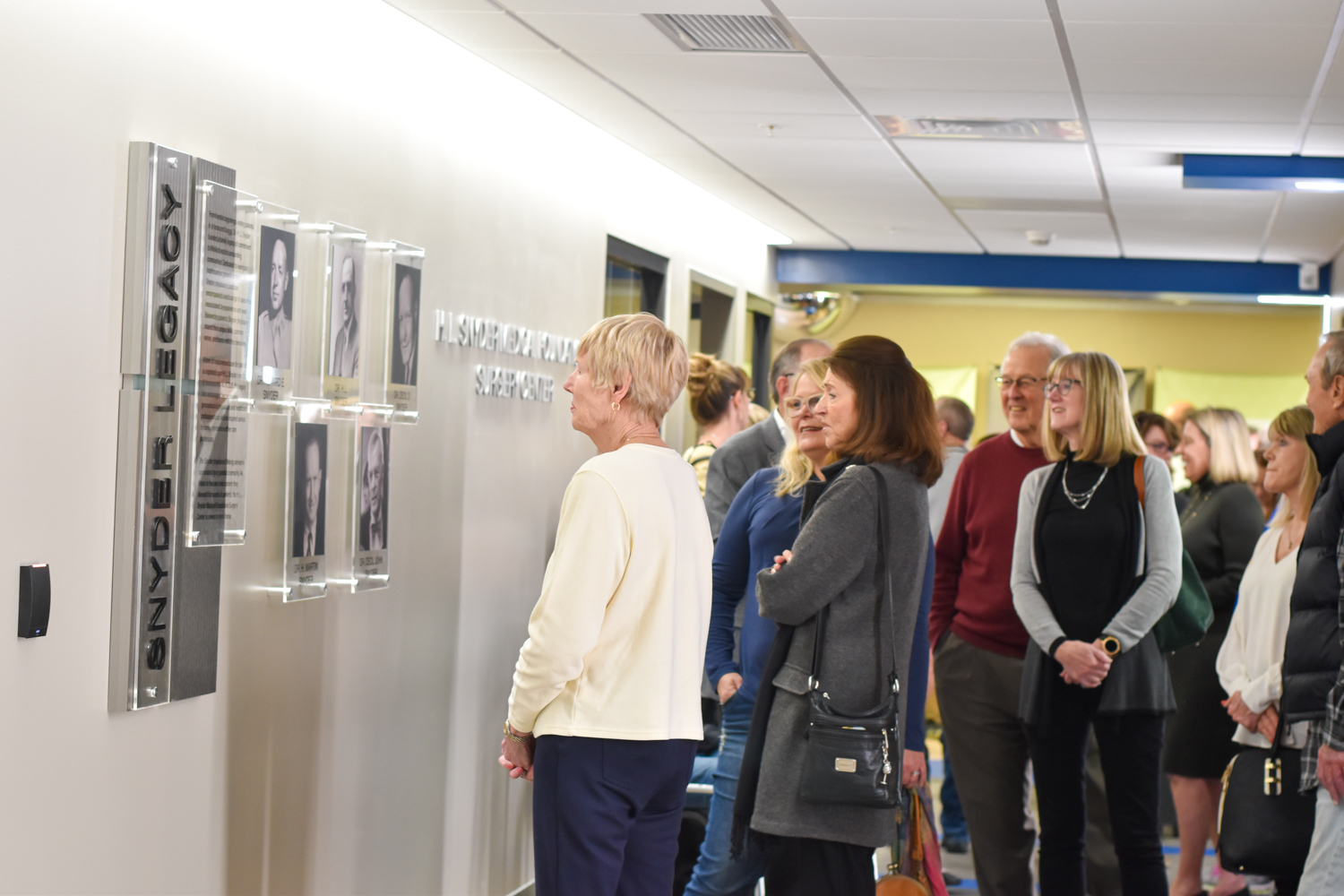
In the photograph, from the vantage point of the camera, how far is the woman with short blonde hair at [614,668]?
2.51 metres

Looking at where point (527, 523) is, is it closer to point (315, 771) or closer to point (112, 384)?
point (315, 771)

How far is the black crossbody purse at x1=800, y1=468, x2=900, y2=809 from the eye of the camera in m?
2.86

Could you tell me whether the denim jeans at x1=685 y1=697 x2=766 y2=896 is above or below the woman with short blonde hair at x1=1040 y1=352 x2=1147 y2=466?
below

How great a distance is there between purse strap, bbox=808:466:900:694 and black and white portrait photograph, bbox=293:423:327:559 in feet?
4.50

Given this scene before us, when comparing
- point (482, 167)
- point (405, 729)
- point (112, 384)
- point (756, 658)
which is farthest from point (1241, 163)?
point (112, 384)

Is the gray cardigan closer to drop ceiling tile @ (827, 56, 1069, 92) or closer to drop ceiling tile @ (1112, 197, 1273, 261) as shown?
drop ceiling tile @ (827, 56, 1069, 92)

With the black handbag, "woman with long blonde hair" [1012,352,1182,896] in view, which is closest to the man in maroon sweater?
"woman with long blonde hair" [1012,352,1182,896]

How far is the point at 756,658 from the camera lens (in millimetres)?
3402

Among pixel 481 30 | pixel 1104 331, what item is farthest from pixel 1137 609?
pixel 1104 331

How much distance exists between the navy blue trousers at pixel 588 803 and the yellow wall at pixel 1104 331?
9.29 meters

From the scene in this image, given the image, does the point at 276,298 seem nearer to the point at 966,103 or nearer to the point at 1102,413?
the point at 1102,413

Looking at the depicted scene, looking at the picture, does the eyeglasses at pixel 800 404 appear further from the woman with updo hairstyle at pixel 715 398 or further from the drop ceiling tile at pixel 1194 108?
the drop ceiling tile at pixel 1194 108

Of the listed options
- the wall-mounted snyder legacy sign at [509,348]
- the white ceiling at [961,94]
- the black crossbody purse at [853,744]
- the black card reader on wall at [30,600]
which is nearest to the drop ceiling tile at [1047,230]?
the white ceiling at [961,94]

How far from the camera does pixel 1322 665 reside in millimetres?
2895
